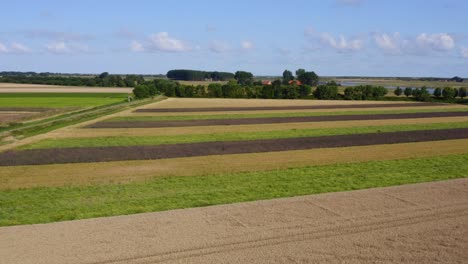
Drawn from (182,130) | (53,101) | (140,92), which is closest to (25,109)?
(53,101)

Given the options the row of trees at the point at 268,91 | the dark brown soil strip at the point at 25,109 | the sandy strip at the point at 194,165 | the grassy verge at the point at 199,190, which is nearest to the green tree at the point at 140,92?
the row of trees at the point at 268,91

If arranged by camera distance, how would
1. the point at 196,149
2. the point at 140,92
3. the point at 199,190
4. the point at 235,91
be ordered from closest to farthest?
the point at 199,190
the point at 196,149
the point at 140,92
the point at 235,91

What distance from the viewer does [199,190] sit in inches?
675

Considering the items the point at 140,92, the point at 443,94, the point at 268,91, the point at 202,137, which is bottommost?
the point at 202,137

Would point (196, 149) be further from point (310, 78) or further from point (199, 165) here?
point (310, 78)

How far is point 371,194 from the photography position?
52.7 ft

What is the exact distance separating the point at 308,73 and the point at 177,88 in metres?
80.0

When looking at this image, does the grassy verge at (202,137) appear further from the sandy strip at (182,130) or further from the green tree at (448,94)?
the green tree at (448,94)

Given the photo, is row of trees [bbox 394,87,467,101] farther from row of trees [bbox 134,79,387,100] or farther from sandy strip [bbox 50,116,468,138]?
sandy strip [bbox 50,116,468,138]

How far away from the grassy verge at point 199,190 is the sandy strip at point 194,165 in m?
1.26

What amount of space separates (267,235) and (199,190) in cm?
580

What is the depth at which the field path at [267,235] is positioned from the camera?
10.4 meters

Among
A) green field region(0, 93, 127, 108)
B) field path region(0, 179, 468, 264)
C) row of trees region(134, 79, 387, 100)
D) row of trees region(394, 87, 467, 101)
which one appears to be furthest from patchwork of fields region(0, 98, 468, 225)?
row of trees region(394, 87, 467, 101)

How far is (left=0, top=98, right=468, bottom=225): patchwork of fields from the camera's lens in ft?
51.9
